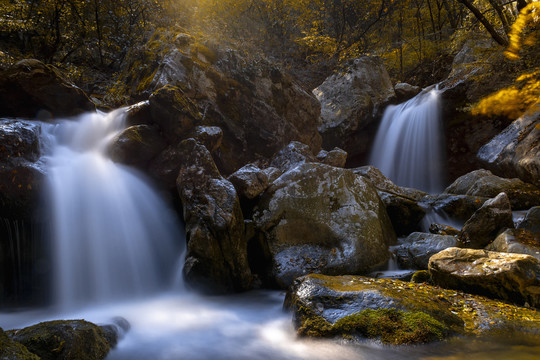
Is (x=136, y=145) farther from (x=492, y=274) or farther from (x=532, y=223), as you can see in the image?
(x=532, y=223)

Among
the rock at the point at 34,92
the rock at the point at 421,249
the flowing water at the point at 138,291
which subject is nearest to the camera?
the flowing water at the point at 138,291

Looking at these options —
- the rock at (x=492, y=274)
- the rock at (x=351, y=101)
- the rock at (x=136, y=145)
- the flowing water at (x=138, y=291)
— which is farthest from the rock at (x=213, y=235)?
the rock at (x=351, y=101)

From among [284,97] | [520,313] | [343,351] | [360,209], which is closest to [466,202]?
[360,209]

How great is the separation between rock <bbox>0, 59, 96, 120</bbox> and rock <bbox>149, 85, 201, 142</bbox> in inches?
81.3

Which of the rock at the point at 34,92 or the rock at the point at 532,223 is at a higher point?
the rock at the point at 34,92

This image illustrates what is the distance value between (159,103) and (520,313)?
21.6ft

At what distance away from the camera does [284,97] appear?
10.1 metres

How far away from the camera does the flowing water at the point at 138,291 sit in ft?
9.75

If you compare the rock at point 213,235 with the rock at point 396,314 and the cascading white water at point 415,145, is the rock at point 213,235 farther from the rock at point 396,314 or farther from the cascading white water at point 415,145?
the cascading white water at point 415,145

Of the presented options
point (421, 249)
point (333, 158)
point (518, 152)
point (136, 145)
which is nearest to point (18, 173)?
point (136, 145)

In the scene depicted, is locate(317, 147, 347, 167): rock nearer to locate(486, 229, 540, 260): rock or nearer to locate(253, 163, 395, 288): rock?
locate(253, 163, 395, 288): rock

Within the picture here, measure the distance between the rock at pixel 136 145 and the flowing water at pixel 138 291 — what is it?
0.25 meters

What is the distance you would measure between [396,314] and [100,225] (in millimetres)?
4827

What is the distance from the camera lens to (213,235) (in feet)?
17.1
